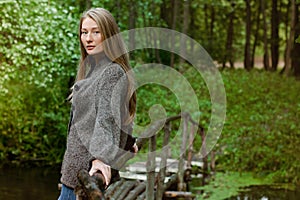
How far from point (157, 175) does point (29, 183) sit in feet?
12.0

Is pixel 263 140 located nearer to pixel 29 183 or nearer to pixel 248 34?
pixel 29 183

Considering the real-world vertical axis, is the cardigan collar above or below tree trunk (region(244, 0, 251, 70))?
below

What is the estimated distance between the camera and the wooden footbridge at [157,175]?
5.99 meters

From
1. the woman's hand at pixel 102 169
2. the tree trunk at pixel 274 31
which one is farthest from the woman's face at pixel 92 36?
the tree trunk at pixel 274 31

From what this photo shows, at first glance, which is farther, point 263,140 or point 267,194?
point 263,140

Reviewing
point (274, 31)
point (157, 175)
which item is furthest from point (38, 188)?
point (274, 31)

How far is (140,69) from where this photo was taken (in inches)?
592

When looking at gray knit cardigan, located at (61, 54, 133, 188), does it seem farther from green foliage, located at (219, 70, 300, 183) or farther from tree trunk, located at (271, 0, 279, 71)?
tree trunk, located at (271, 0, 279, 71)

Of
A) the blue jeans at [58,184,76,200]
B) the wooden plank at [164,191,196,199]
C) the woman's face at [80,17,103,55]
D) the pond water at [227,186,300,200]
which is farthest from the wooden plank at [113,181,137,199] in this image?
the woman's face at [80,17,103,55]

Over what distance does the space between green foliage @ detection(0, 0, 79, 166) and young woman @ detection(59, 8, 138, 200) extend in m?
6.79

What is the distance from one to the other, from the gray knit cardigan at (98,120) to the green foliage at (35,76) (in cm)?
682

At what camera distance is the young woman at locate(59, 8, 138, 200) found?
8.31 feet

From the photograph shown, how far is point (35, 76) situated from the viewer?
10867 mm

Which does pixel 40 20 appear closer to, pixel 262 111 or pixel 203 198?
pixel 203 198
